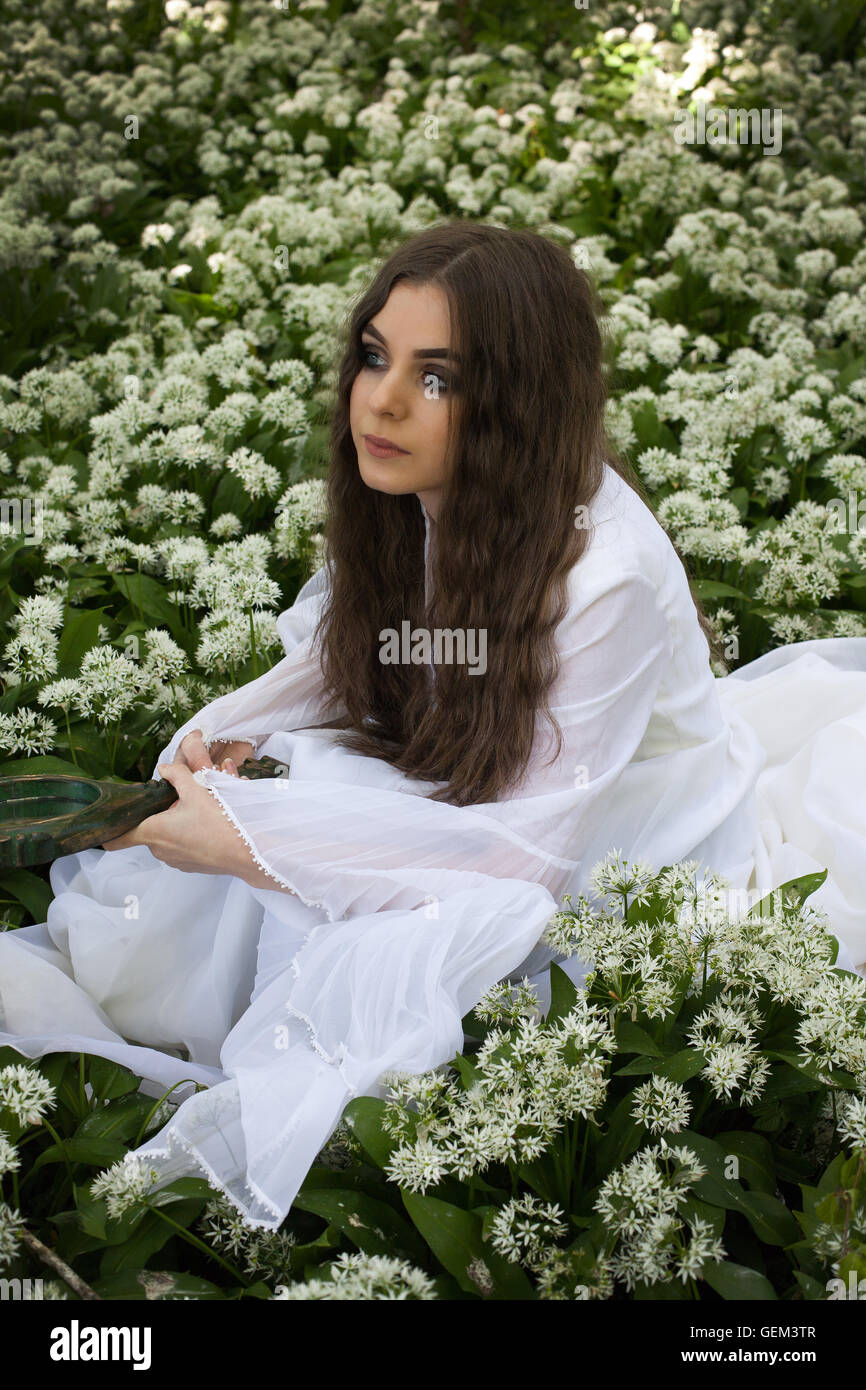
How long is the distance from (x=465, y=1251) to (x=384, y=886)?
0.61 meters

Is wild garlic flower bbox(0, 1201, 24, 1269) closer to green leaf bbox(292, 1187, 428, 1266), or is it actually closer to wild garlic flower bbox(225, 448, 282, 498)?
green leaf bbox(292, 1187, 428, 1266)

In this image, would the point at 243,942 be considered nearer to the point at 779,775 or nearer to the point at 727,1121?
the point at 727,1121

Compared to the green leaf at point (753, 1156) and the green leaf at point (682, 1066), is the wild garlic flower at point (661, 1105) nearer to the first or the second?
the green leaf at point (682, 1066)

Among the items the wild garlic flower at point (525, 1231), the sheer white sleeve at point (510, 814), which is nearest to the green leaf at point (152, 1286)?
the wild garlic flower at point (525, 1231)

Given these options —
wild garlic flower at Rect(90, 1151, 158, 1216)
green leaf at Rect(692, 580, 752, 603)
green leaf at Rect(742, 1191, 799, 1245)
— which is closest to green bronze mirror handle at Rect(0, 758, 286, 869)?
wild garlic flower at Rect(90, 1151, 158, 1216)

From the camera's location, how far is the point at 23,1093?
1.74 m

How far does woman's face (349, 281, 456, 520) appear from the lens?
2.11 m

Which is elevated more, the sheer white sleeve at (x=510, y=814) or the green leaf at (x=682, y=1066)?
the sheer white sleeve at (x=510, y=814)

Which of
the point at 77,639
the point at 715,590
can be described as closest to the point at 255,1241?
the point at 77,639

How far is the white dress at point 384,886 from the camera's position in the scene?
185 cm

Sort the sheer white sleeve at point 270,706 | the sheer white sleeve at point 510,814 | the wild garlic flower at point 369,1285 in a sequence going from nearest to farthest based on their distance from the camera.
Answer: the wild garlic flower at point 369,1285 → the sheer white sleeve at point 510,814 → the sheer white sleeve at point 270,706

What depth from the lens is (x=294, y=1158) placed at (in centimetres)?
174
